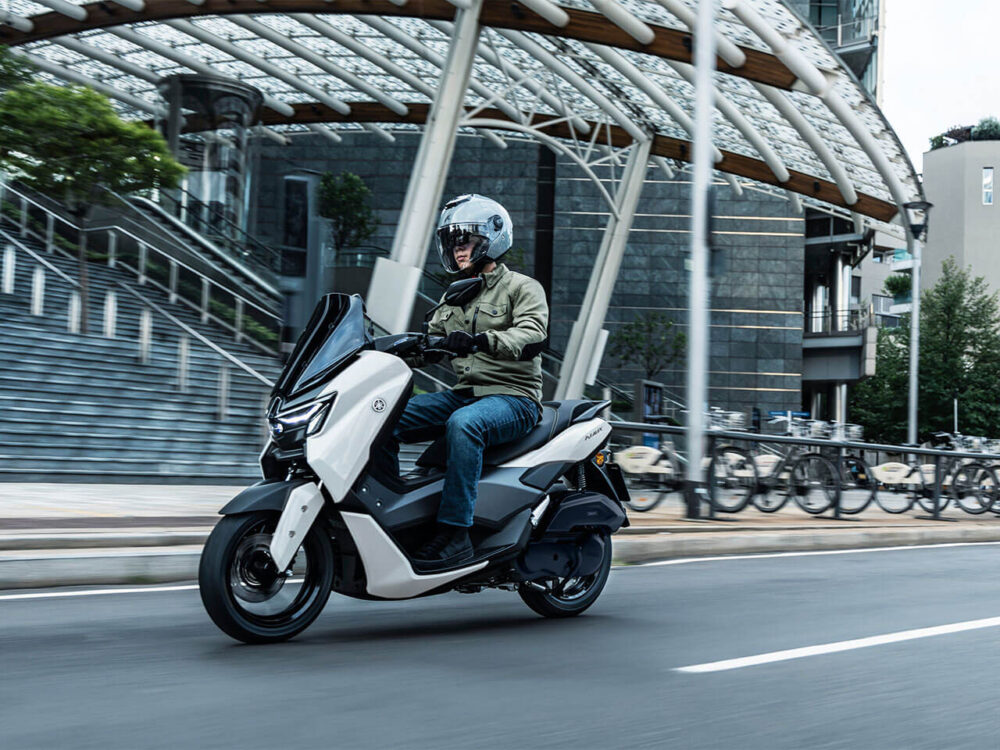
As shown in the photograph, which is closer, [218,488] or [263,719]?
[263,719]

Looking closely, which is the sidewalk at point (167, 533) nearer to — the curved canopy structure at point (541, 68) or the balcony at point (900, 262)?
the curved canopy structure at point (541, 68)

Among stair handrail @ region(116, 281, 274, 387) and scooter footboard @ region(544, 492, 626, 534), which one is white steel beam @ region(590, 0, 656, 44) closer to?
stair handrail @ region(116, 281, 274, 387)

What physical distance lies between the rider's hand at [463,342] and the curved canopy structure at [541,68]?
18.4m

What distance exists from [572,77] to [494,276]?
25078 mm

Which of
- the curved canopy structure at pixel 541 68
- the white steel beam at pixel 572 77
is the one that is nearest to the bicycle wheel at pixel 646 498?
the curved canopy structure at pixel 541 68

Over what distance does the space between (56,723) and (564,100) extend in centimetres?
3027

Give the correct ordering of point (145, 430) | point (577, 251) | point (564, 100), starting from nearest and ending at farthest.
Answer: point (145, 430), point (564, 100), point (577, 251)

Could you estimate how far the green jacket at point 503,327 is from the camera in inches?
208

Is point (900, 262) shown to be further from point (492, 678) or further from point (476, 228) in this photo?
point (492, 678)

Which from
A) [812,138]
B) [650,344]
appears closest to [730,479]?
[812,138]

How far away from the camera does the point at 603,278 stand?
33.6 meters

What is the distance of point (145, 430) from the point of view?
1672 centimetres

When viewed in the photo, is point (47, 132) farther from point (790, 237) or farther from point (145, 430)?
point (790, 237)

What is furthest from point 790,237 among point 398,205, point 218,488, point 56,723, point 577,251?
point 56,723
